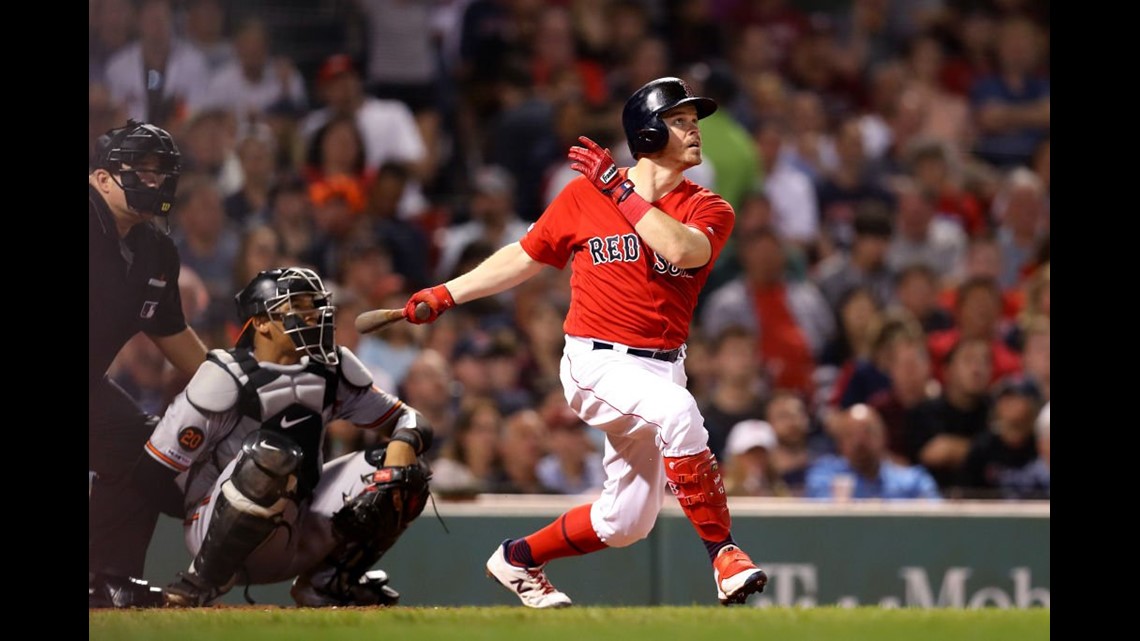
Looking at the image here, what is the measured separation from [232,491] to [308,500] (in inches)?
11.8

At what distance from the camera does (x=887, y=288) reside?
10594mm

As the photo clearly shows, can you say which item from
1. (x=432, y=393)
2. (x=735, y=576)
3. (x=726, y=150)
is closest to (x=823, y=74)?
(x=726, y=150)

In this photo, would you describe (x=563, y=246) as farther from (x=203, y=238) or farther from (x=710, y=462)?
(x=203, y=238)

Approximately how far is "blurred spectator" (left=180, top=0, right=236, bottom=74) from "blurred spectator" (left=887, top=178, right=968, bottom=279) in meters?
4.60

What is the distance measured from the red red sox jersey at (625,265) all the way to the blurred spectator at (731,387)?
3.31 m

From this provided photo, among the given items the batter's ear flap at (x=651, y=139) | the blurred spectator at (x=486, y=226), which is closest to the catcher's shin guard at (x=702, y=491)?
the batter's ear flap at (x=651, y=139)

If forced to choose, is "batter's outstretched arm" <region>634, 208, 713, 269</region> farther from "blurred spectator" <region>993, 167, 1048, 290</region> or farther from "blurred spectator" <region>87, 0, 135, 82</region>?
"blurred spectator" <region>993, 167, 1048, 290</region>

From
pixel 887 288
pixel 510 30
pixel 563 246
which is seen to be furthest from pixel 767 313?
pixel 563 246

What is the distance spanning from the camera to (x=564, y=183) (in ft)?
33.3

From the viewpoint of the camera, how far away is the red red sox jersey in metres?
5.45

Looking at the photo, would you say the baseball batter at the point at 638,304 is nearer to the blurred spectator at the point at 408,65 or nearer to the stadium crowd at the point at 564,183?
the stadium crowd at the point at 564,183

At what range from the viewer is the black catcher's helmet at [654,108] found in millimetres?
5453

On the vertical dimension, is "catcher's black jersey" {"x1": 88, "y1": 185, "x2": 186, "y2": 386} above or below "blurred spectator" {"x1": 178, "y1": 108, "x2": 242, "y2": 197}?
below

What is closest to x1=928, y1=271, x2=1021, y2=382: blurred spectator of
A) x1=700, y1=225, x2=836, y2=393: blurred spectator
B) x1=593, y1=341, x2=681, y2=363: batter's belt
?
x1=700, y1=225, x2=836, y2=393: blurred spectator
